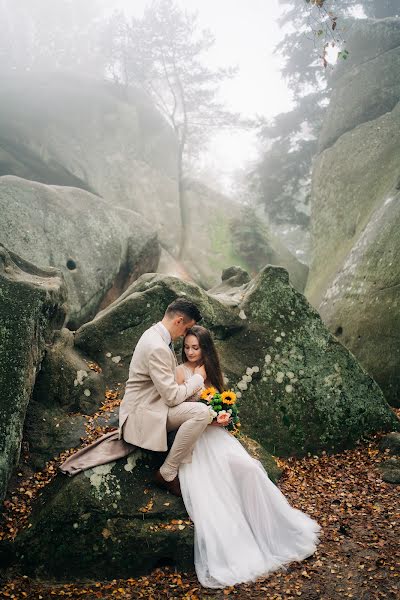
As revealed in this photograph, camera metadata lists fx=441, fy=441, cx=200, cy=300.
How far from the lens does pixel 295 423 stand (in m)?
7.20

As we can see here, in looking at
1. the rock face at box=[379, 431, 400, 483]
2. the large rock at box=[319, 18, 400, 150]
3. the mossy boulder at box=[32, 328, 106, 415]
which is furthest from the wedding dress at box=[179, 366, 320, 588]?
the large rock at box=[319, 18, 400, 150]

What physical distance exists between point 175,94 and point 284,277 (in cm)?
2375

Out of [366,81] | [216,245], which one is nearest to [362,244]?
[366,81]

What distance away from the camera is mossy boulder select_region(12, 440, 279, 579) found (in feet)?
15.2

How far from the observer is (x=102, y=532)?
4723 millimetres

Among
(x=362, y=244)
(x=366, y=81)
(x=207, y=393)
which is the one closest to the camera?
(x=207, y=393)

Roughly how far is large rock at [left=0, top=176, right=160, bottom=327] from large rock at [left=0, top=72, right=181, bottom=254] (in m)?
6.73

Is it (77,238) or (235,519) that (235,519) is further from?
(77,238)

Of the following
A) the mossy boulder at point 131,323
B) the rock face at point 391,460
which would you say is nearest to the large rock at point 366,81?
the mossy boulder at point 131,323

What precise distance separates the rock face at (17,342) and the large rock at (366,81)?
14396mm

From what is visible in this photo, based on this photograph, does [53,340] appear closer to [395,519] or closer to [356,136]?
[395,519]

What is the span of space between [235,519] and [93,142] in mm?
23201

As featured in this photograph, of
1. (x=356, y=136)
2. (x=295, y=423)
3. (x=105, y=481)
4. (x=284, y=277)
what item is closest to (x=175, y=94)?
(x=356, y=136)

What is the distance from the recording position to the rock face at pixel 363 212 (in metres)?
10.2
